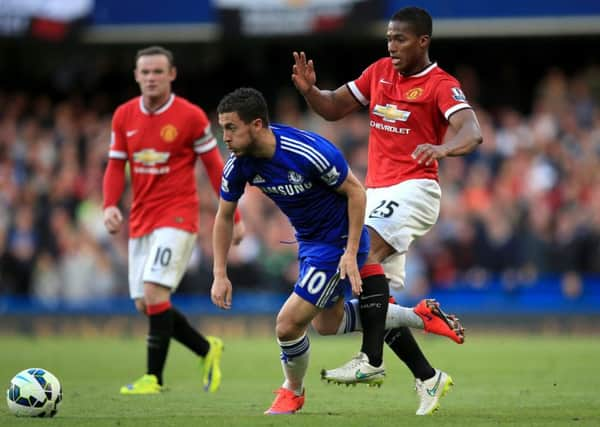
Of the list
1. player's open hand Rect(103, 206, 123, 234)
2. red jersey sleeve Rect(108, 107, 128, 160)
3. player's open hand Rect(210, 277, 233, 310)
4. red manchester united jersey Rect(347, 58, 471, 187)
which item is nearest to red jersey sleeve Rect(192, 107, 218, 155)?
red jersey sleeve Rect(108, 107, 128, 160)

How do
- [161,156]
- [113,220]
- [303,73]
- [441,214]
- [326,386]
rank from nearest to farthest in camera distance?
[303,73] < [113,220] < [161,156] < [326,386] < [441,214]

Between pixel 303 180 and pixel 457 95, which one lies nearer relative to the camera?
pixel 303 180

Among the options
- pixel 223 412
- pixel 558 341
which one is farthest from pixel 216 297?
pixel 558 341

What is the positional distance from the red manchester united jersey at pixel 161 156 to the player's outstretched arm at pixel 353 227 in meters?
3.03

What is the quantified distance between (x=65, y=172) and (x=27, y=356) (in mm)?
7467

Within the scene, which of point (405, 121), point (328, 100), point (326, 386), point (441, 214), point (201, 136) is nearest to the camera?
point (405, 121)

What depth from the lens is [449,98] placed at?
26.9ft

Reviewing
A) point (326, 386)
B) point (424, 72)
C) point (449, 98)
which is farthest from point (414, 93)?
point (326, 386)

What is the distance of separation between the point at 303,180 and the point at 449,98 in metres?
1.27

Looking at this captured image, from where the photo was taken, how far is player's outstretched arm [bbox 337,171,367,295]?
747 cm

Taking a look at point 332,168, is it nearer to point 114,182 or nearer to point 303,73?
point 303,73

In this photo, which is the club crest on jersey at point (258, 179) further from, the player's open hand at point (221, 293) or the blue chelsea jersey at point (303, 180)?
the player's open hand at point (221, 293)

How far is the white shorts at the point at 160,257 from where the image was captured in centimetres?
1024

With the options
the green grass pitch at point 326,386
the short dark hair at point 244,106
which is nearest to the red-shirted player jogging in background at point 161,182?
the green grass pitch at point 326,386
